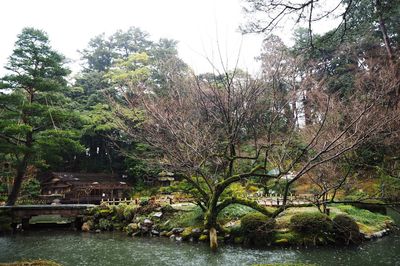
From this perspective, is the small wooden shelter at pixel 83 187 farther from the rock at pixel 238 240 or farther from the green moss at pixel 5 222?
the rock at pixel 238 240

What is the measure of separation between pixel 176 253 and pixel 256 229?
3123 mm

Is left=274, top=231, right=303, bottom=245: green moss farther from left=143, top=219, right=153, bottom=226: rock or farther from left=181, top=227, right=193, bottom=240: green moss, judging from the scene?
left=143, top=219, right=153, bottom=226: rock

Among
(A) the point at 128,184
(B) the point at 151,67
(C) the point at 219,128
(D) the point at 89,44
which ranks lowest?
(A) the point at 128,184

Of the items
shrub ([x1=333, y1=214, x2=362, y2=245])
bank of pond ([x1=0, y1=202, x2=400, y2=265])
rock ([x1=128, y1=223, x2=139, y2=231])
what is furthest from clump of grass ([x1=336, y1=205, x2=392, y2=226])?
rock ([x1=128, y1=223, x2=139, y2=231])

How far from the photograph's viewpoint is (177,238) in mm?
14633

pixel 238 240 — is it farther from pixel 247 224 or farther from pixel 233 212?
pixel 233 212

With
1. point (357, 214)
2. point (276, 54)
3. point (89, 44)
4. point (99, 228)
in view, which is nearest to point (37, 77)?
point (99, 228)

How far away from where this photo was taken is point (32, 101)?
68.4 ft

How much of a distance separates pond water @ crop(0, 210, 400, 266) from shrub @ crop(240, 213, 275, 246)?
0.67 metres

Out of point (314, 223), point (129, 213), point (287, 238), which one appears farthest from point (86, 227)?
point (314, 223)

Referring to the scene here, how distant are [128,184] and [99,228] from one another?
1352 cm

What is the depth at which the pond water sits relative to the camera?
1035cm

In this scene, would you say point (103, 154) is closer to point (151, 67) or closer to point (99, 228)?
point (151, 67)

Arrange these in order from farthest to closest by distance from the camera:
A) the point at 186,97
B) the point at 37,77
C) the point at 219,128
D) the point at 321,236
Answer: the point at 37,77
the point at 219,128
the point at 186,97
the point at 321,236
